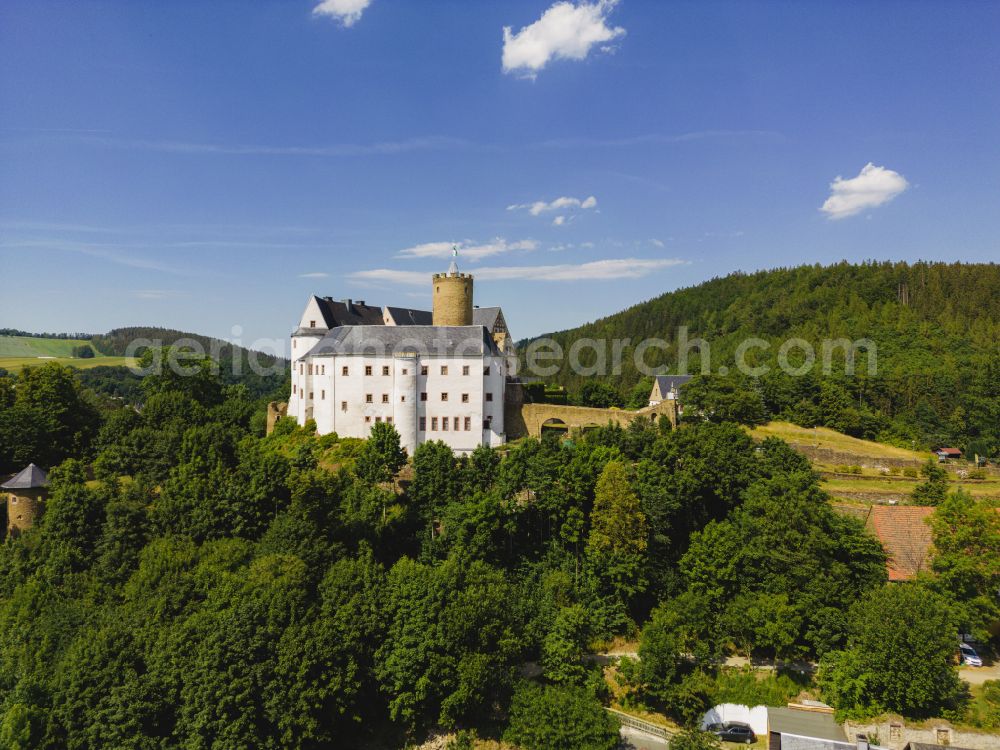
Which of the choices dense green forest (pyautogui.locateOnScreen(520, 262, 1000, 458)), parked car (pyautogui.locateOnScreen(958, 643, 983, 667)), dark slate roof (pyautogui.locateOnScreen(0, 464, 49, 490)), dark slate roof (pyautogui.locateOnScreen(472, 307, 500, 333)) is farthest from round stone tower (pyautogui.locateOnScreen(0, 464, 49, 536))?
parked car (pyautogui.locateOnScreen(958, 643, 983, 667))

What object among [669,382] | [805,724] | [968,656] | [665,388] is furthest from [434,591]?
[669,382]

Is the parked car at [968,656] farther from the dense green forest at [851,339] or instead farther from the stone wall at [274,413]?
the stone wall at [274,413]

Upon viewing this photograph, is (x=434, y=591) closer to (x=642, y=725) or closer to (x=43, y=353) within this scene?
(x=642, y=725)

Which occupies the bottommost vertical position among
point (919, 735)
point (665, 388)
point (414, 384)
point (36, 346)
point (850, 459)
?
point (919, 735)

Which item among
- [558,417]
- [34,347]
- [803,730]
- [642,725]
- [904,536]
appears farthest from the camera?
[34,347]

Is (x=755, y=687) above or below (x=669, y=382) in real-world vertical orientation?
below

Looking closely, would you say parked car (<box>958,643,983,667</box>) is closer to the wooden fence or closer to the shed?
the shed

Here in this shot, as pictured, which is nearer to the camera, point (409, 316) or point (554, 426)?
point (554, 426)
